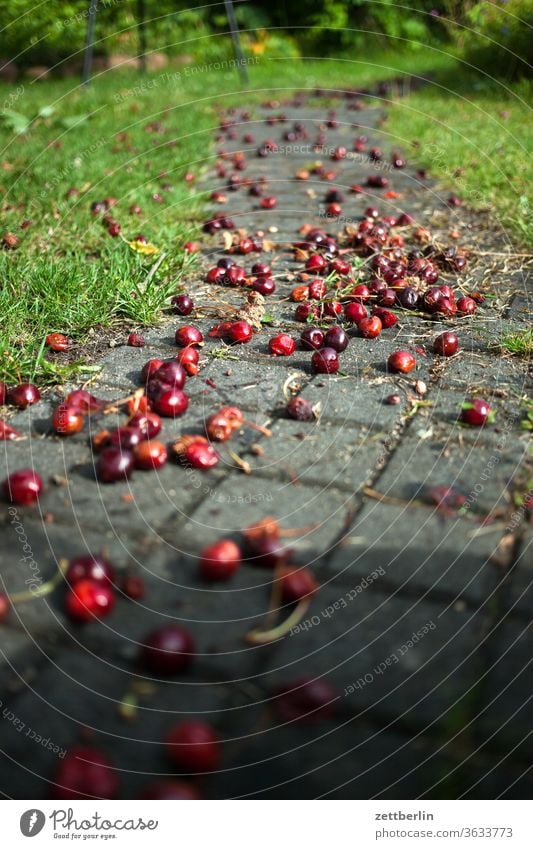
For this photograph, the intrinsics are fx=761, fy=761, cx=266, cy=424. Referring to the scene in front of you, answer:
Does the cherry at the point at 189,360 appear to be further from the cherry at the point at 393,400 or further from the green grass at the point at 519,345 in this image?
the green grass at the point at 519,345

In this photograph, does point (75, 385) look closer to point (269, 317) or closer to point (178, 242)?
point (269, 317)

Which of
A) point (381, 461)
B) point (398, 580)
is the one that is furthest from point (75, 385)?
point (398, 580)

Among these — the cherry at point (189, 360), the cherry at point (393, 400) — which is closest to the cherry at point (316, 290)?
the cherry at point (189, 360)

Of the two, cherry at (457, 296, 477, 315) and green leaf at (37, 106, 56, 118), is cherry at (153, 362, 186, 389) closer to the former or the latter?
Answer: cherry at (457, 296, 477, 315)

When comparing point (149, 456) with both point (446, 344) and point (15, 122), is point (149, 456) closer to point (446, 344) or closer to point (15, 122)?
point (446, 344)

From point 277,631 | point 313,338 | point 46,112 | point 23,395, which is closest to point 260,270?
point 313,338

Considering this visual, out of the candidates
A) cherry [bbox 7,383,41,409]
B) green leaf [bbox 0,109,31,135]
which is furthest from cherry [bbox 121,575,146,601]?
green leaf [bbox 0,109,31,135]
